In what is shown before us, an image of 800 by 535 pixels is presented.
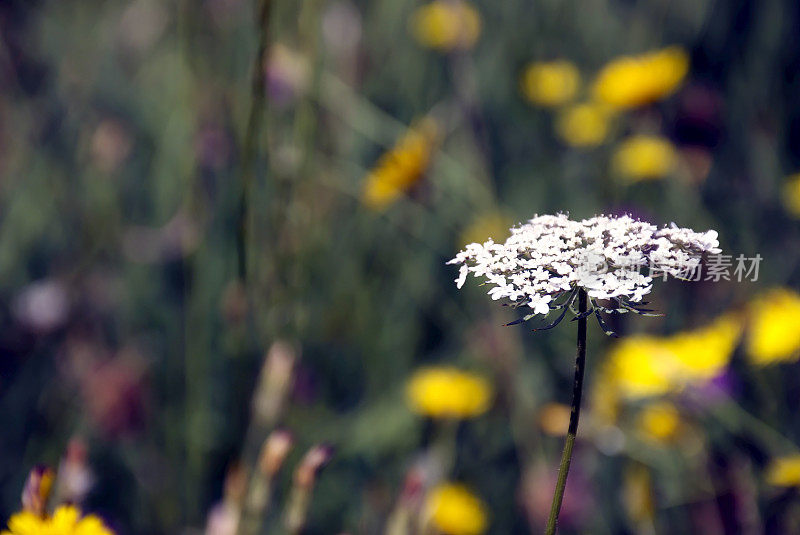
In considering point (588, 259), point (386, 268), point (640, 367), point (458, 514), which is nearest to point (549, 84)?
point (386, 268)

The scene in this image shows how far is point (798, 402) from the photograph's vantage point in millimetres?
731

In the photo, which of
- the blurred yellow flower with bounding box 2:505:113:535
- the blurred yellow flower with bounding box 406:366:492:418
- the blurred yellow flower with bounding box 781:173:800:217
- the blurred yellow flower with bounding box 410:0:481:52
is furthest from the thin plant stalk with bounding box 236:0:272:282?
the blurred yellow flower with bounding box 781:173:800:217

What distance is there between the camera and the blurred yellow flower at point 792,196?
0.81 metres

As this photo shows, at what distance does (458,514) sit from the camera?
669 mm

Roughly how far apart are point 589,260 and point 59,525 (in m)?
0.20

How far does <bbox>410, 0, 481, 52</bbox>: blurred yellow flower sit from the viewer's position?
0.90 metres

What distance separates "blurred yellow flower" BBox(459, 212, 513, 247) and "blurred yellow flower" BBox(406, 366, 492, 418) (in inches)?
5.3

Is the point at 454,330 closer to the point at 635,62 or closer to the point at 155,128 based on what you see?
the point at 635,62

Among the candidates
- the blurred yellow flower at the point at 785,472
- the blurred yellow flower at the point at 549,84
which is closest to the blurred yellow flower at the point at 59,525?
the blurred yellow flower at the point at 785,472

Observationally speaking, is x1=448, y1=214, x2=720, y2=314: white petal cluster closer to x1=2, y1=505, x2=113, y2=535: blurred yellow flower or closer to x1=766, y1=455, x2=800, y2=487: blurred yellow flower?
x1=2, y1=505, x2=113, y2=535: blurred yellow flower

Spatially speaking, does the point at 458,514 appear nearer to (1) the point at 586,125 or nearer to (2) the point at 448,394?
(2) the point at 448,394

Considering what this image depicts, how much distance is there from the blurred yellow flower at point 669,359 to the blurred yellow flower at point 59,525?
16.1 inches

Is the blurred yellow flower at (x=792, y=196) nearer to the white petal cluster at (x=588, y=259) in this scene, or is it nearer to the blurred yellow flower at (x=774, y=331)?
the blurred yellow flower at (x=774, y=331)

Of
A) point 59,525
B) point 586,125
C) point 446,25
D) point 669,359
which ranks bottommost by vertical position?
point 59,525
